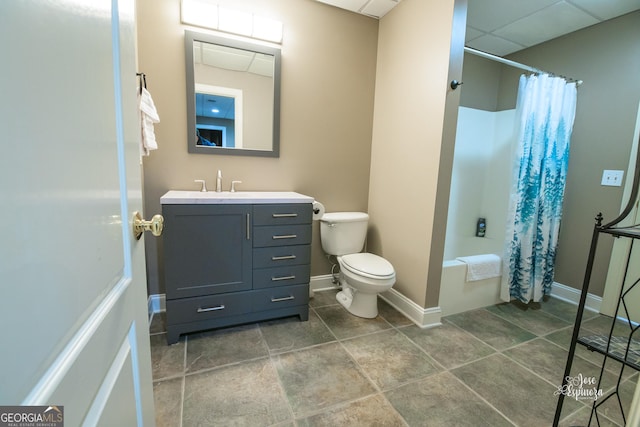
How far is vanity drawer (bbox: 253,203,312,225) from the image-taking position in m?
1.83

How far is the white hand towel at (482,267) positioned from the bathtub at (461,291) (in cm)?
4

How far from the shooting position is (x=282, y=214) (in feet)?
6.21

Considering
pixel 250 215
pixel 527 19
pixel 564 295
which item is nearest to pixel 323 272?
pixel 250 215

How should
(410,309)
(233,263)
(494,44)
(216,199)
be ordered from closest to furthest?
(216,199), (233,263), (410,309), (494,44)

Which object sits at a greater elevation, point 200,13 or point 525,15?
point 525,15

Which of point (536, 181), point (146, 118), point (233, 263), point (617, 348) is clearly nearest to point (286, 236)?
point (233, 263)

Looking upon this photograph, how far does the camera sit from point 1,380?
262 millimetres

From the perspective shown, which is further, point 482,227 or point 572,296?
point 482,227

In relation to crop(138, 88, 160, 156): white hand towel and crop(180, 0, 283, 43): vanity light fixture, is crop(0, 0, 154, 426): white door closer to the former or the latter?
crop(138, 88, 160, 156): white hand towel

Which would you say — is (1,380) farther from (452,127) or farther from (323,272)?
(323,272)

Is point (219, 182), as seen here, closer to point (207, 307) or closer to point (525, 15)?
point (207, 307)

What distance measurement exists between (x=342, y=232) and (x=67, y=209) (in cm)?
206

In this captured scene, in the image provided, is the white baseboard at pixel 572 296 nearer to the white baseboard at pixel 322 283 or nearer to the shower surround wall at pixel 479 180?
the shower surround wall at pixel 479 180

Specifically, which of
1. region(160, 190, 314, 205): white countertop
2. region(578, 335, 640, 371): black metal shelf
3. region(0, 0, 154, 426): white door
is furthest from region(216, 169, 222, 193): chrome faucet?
region(578, 335, 640, 371): black metal shelf
